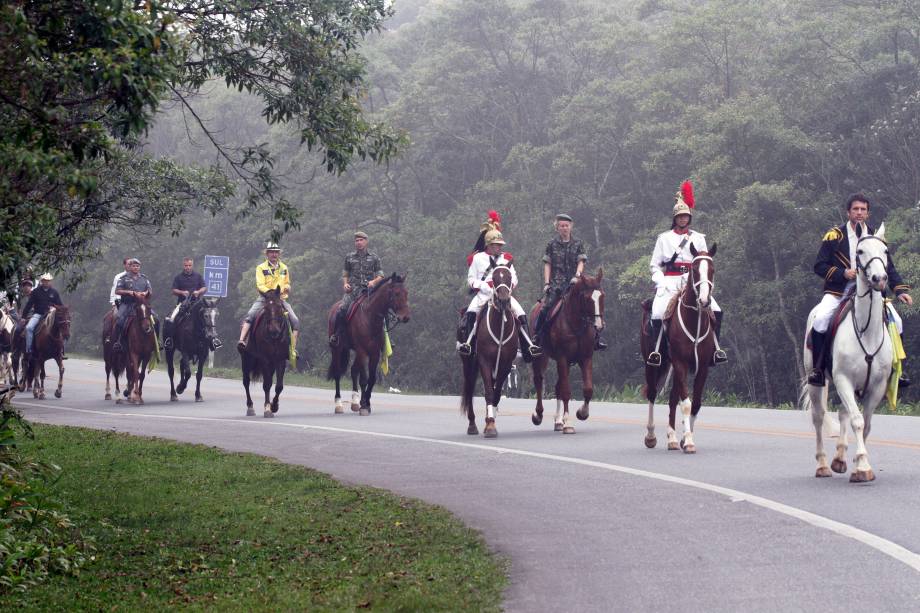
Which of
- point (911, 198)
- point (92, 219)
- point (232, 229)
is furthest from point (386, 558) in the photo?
point (232, 229)

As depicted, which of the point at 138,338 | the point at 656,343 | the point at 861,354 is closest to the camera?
the point at 861,354

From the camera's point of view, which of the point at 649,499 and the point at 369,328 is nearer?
the point at 649,499

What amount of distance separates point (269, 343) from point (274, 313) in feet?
1.81

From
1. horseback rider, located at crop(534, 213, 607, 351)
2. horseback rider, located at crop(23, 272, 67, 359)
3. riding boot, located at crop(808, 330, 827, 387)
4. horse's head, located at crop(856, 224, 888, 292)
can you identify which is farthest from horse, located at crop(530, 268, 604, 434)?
horseback rider, located at crop(23, 272, 67, 359)

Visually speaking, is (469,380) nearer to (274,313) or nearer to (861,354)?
(274,313)

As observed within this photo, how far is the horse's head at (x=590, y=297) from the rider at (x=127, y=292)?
1099cm

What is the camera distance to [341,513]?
11.2 m

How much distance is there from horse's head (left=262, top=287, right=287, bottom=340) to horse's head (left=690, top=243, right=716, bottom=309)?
9.85 meters

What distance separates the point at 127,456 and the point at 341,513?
5.81 metres

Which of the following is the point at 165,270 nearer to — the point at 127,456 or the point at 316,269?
the point at 316,269

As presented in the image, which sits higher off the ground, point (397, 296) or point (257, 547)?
point (397, 296)

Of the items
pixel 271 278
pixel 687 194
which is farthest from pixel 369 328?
pixel 687 194

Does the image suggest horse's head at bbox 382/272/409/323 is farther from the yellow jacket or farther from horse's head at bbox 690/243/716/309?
horse's head at bbox 690/243/716/309

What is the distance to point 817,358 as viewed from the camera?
42.5ft
